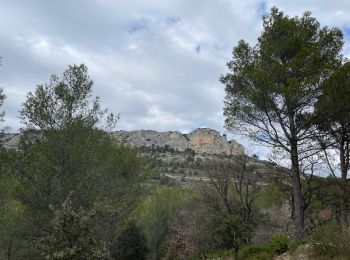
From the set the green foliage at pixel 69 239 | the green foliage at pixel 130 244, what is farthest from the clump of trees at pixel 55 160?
the green foliage at pixel 130 244

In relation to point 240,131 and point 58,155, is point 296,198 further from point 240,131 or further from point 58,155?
point 58,155

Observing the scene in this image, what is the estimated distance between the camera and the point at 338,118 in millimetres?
19312

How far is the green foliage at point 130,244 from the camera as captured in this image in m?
37.5

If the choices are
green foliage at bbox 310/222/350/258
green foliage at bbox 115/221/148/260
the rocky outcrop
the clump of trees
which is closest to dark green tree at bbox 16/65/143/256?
the clump of trees

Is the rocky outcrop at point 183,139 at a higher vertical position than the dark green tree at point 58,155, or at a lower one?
higher

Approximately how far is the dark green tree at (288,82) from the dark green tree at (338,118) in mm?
540

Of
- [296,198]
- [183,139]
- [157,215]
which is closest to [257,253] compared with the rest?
[296,198]

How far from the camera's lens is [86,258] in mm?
14477

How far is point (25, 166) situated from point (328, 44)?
15.5 metres

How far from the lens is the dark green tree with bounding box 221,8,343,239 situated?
18.6 metres

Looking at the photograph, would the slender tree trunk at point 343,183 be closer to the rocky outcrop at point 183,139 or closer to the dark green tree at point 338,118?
the dark green tree at point 338,118

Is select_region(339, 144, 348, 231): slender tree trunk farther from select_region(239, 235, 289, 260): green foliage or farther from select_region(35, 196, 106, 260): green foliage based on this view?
select_region(35, 196, 106, 260): green foliage

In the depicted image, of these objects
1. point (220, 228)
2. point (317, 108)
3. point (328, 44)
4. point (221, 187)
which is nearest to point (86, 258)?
point (220, 228)

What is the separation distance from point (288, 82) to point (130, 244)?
82.2 ft
